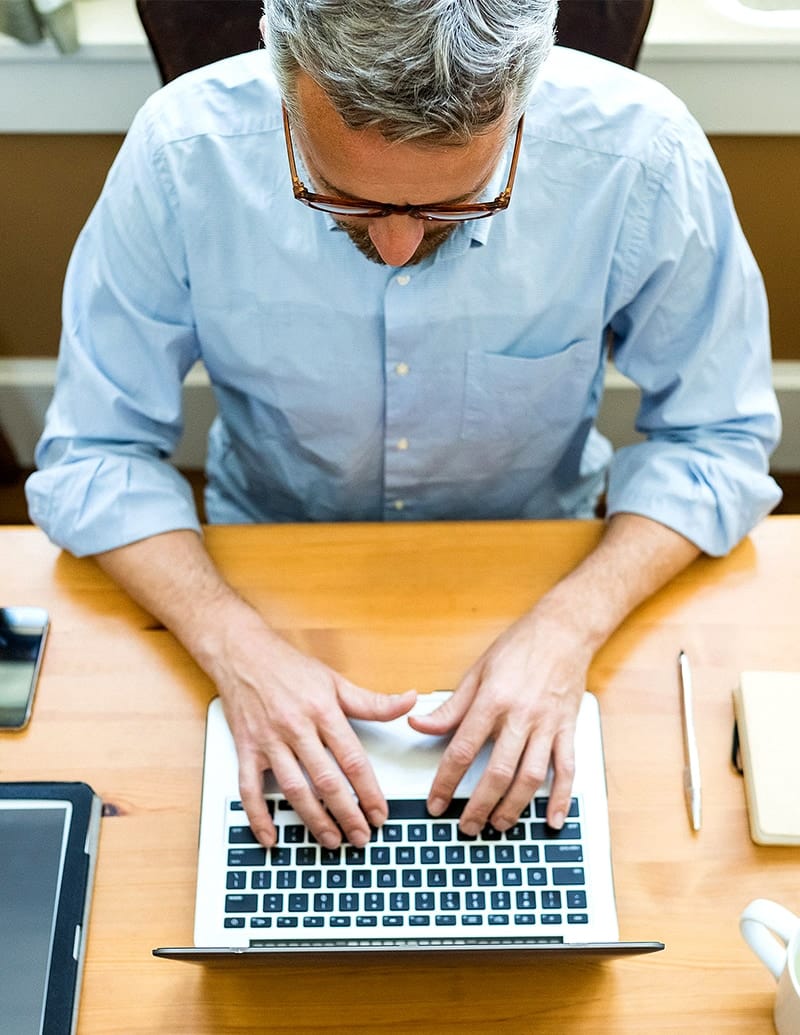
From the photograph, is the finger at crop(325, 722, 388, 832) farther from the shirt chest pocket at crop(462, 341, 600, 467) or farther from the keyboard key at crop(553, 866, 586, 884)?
the shirt chest pocket at crop(462, 341, 600, 467)

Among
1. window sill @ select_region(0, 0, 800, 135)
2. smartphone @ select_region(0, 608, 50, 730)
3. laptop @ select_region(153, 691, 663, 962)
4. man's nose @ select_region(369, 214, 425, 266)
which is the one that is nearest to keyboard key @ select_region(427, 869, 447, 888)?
laptop @ select_region(153, 691, 663, 962)

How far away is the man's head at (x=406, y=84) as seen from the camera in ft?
2.32

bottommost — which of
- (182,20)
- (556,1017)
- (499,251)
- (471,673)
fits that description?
(556,1017)

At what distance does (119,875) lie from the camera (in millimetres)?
922

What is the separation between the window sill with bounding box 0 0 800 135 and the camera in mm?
1430

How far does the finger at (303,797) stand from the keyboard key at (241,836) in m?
0.04

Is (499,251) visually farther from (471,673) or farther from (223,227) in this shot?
(471,673)

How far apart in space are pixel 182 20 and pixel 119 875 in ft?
2.74

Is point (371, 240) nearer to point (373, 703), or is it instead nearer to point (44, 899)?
point (373, 703)

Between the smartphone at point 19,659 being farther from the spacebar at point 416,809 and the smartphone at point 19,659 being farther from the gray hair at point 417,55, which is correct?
the gray hair at point 417,55

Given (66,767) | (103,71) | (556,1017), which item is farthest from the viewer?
(103,71)

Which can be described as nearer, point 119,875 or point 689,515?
point 119,875

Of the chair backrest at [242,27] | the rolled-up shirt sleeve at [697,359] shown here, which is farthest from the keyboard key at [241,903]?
the chair backrest at [242,27]

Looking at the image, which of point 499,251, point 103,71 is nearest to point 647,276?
point 499,251
